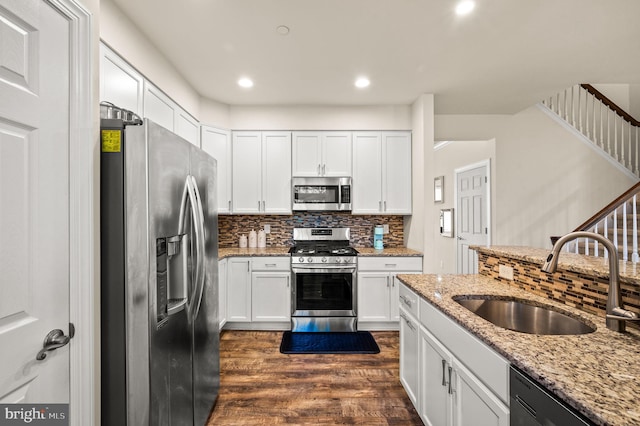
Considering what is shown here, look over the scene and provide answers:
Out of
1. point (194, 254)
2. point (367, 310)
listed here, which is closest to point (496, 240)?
point (367, 310)

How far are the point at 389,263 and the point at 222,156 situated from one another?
2.41 metres

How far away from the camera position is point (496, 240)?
14.3 feet

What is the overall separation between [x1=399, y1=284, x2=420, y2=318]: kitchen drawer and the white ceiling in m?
1.90

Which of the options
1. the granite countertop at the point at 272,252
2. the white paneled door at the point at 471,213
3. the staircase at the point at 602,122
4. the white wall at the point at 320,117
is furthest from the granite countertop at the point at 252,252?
the staircase at the point at 602,122

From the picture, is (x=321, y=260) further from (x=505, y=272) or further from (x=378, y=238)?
(x=505, y=272)

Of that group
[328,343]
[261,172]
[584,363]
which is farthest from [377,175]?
[584,363]

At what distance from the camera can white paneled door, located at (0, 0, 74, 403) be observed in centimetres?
89

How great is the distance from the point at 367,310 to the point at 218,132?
2.79 meters

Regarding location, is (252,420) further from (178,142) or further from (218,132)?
(218,132)

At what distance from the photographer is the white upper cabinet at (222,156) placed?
3544 mm

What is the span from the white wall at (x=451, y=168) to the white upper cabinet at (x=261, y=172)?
2.55 meters

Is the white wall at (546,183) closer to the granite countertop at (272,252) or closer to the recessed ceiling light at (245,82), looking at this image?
the granite countertop at (272,252)

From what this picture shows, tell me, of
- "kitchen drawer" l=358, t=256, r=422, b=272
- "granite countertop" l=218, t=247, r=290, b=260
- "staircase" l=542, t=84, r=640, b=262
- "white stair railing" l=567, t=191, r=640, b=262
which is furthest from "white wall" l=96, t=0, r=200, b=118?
"staircase" l=542, t=84, r=640, b=262

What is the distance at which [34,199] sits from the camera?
3.18 ft
